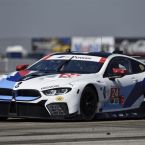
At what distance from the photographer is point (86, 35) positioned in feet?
219

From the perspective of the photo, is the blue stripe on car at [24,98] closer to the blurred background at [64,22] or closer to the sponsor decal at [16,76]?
the sponsor decal at [16,76]

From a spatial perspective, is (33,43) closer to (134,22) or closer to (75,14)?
(75,14)

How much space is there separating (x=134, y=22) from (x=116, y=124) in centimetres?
5573

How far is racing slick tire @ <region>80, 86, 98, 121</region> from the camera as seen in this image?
11500mm

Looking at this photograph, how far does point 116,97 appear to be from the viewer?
12438 millimetres

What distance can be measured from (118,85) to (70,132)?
10.1 ft

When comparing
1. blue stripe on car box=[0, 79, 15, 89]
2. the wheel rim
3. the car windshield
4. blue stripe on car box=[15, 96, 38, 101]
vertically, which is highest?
the car windshield

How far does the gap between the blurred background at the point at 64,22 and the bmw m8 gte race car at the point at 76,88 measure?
49.5 m

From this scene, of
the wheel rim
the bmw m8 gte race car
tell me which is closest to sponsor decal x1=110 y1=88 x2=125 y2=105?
the bmw m8 gte race car

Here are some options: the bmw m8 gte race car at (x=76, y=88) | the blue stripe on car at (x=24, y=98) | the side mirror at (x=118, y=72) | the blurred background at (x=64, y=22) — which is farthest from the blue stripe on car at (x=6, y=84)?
the blurred background at (x=64, y=22)

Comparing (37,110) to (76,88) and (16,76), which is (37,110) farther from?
(16,76)

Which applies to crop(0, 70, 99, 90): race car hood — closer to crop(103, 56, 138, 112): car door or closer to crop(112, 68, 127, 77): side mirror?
crop(103, 56, 138, 112): car door

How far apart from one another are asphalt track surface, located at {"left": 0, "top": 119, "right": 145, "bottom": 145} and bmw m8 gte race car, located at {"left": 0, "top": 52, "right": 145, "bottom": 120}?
26 cm

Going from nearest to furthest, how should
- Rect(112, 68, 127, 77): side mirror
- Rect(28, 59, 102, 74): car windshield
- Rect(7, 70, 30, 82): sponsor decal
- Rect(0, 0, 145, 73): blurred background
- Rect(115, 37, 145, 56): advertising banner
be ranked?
Rect(7, 70, 30, 82): sponsor decal < Rect(28, 59, 102, 74): car windshield < Rect(112, 68, 127, 77): side mirror < Rect(115, 37, 145, 56): advertising banner < Rect(0, 0, 145, 73): blurred background
